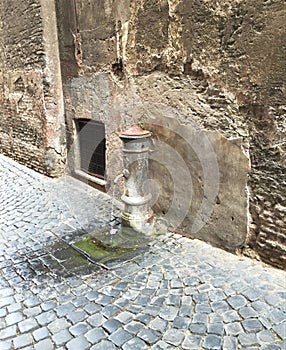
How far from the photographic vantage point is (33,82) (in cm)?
638

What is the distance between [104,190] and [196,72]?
2.67 meters

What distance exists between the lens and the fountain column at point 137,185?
159 inches

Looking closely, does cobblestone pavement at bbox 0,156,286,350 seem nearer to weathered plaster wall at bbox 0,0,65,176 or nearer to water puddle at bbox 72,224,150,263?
water puddle at bbox 72,224,150,263

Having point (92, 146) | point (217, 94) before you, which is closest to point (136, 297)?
point (217, 94)

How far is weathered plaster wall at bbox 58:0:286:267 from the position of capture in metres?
2.98

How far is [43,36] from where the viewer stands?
5.75m

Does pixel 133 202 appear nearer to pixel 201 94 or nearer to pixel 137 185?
pixel 137 185

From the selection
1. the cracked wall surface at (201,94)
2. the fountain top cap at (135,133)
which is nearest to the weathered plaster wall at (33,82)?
the cracked wall surface at (201,94)

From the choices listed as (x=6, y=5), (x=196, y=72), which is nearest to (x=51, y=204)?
(x=196, y=72)

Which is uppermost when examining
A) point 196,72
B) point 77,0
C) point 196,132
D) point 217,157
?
point 77,0

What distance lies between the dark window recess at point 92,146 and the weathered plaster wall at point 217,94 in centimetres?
89

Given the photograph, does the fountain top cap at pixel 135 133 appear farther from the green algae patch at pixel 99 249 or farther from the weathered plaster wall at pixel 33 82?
the weathered plaster wall at pixel 33 82

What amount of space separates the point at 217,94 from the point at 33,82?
167 inches

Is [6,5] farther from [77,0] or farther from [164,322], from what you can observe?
[164,322]
